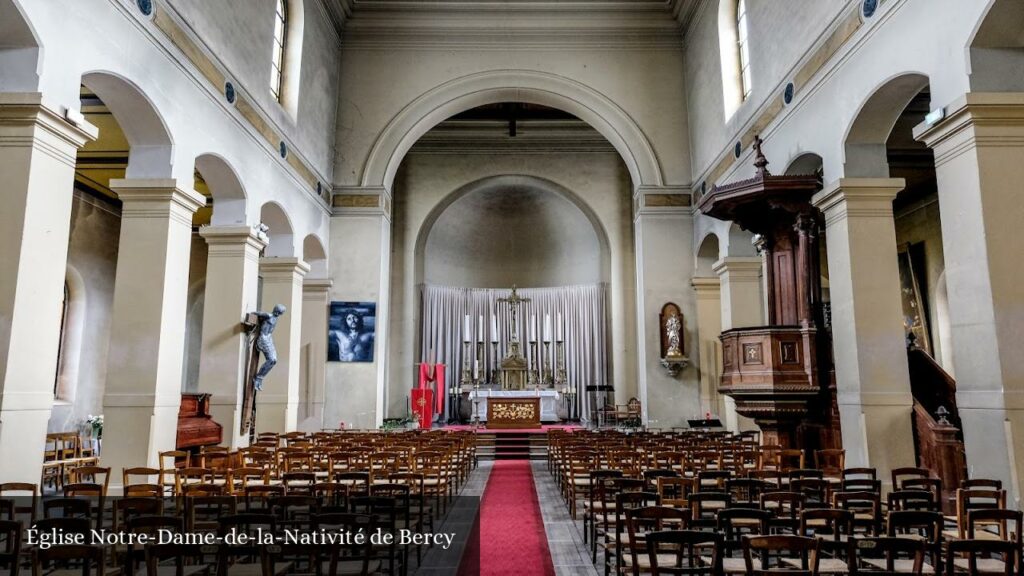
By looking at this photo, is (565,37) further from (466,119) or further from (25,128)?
(25,128)

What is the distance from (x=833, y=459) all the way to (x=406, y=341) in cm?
1231

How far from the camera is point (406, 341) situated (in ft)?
62.3

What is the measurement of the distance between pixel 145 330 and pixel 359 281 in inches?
281

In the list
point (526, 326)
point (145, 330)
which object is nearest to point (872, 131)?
point (145, 330)

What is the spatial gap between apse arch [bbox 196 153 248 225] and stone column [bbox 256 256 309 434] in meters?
2.31

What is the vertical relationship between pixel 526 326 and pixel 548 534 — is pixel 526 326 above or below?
above

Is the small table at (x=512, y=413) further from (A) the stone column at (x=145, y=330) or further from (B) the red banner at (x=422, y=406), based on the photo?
(A) the stone column at (x=145, y=330)

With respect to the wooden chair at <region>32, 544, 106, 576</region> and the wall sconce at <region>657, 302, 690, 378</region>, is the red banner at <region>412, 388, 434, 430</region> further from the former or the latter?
the wooden chair at <region>32, 544, 106, 576</region>

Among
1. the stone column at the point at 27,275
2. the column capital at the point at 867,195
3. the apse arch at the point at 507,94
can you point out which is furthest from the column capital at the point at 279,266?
the column capital at the point at 867,195

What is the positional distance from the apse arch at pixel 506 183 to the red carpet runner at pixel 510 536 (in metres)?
10.9

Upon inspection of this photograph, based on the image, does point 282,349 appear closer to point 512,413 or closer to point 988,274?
point 512,413

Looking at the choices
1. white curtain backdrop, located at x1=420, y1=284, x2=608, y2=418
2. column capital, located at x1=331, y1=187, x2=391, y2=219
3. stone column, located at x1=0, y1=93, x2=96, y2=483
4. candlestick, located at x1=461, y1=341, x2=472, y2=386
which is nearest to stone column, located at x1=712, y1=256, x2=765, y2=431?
white curtain backdrop, located at x1=420, y1=284, x2=608, y2=418

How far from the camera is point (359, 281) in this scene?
50.4 ft

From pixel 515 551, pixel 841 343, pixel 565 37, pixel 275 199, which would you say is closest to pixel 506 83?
pixel 565 37
